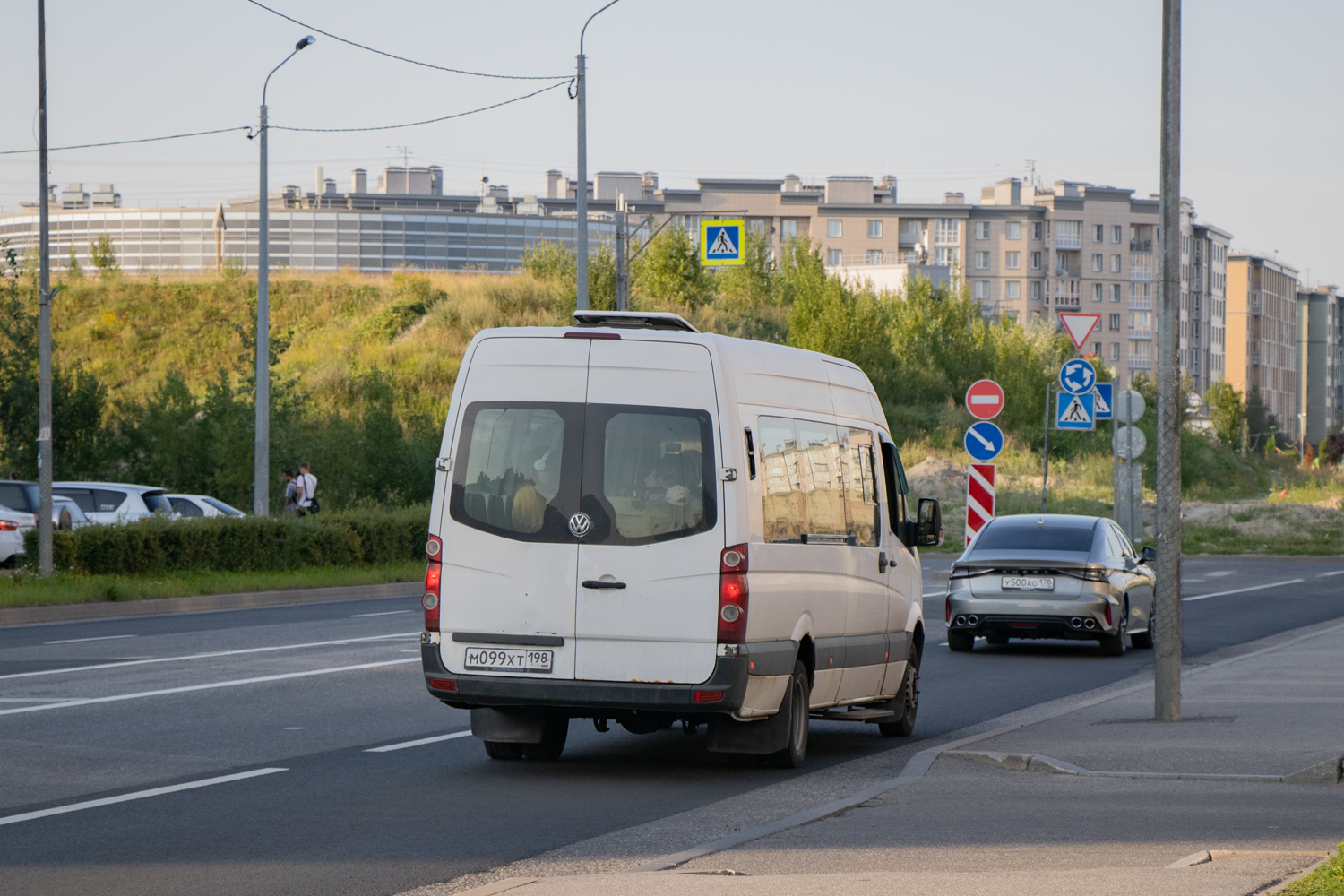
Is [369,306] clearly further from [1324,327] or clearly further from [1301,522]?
[1324,327]

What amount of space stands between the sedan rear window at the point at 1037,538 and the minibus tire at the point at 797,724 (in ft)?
30.1

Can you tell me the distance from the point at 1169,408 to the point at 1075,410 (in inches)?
588

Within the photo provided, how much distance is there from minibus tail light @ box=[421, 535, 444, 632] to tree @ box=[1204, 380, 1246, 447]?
116 meters

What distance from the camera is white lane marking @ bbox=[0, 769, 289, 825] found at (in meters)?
7.90

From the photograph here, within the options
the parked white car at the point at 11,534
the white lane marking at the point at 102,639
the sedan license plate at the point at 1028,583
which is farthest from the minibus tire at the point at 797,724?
the parked white car at the point at 11,534

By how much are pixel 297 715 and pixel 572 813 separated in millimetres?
4332

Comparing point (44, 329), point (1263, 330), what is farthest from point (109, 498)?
point (1263, 330)

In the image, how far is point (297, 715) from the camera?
1198cm

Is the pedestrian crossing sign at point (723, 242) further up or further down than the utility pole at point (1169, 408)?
further up

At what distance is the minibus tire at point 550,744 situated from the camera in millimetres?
10039

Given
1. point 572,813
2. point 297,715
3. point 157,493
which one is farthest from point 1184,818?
point 157,493

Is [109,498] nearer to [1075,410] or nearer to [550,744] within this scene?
[1075,410]

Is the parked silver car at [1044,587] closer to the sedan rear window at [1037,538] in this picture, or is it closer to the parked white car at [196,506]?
the sedan rear window at [1037,538]

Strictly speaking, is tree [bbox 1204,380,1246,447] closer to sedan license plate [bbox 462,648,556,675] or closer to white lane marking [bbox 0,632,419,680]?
white lane marking [bbox 0,632,419,680]
